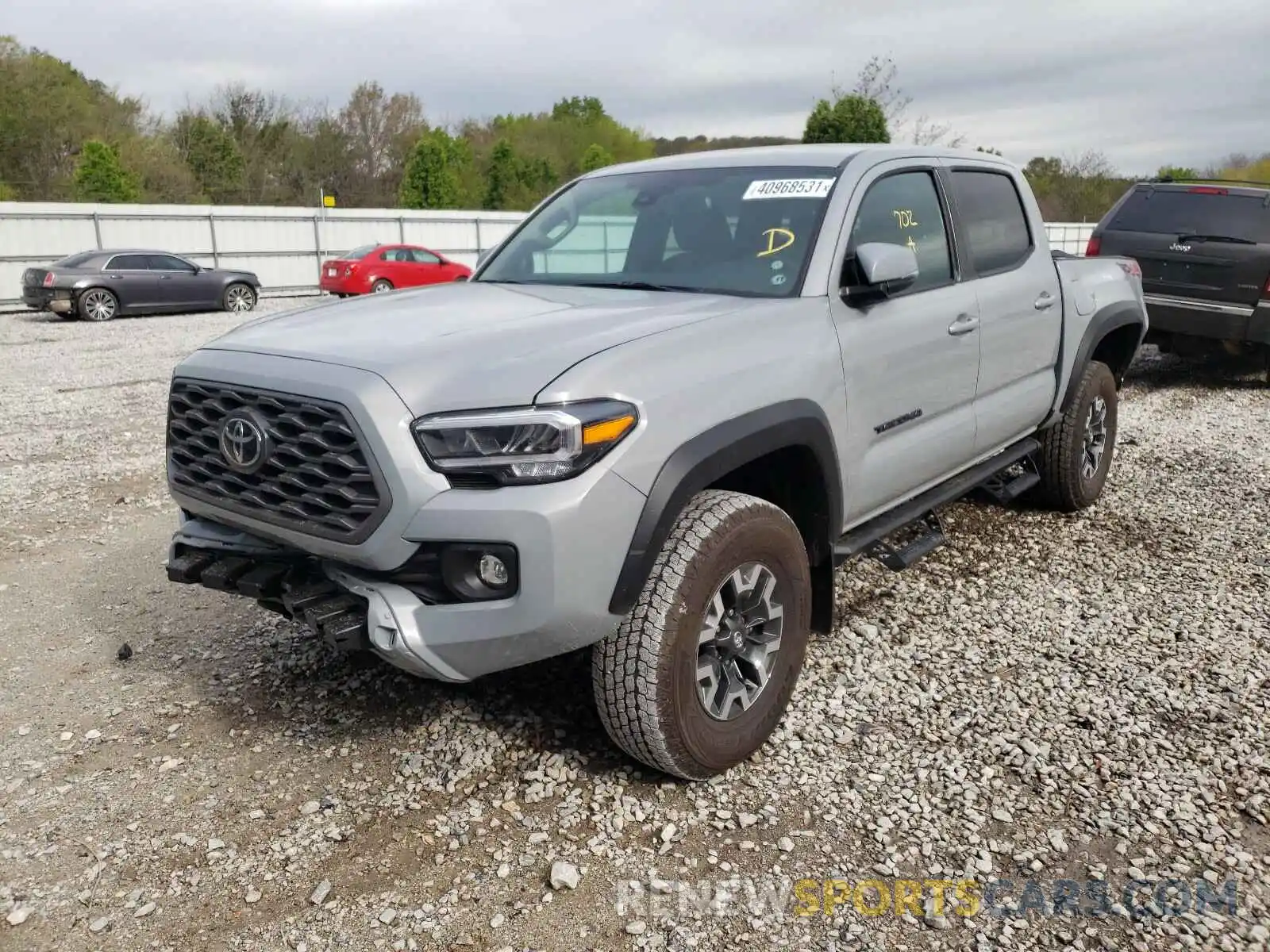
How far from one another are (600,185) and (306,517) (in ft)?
7.49

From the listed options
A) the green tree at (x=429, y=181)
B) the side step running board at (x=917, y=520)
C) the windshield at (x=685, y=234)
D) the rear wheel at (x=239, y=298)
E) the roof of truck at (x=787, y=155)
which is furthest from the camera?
the green tree at (x=429, y=181)

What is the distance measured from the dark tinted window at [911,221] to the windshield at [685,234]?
214mm

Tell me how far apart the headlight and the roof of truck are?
5.94 ft

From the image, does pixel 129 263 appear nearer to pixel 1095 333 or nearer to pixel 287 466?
pixel 1095 333

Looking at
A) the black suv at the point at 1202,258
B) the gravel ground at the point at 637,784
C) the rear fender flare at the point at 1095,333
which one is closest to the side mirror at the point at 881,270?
the gravel ground at the point at 637,784

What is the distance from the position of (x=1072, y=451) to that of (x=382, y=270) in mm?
18520

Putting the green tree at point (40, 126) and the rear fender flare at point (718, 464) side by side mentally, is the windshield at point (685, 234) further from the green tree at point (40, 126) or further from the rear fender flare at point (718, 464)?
the green tree at point (40, 126)

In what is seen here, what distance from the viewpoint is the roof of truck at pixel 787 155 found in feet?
12.5

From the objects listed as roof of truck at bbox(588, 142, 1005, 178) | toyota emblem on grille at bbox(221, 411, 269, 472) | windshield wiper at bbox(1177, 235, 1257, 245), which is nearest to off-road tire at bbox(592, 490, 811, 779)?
toyota emblem on grille at bbox(221, 411, 269, 472)

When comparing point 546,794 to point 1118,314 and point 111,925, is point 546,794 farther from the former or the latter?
point 1118,314

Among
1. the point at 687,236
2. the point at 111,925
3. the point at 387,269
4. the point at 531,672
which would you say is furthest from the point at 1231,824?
the point at 387,269

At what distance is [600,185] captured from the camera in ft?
14.3

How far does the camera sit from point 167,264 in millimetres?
Answer: 19438

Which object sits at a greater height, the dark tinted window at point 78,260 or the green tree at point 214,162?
the green tree at point 214,162
